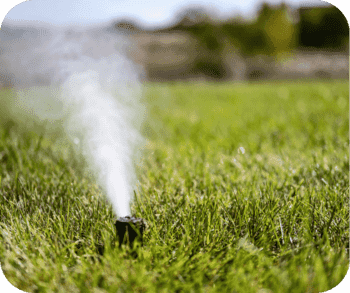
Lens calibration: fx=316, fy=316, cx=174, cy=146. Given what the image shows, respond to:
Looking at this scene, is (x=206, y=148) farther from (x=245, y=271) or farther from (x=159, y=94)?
(x=159, y=94)

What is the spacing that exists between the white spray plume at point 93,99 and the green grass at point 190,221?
11 centimetres

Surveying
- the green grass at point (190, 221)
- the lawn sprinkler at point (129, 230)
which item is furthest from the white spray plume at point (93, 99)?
the lawn sprinkler at point (129, 230)

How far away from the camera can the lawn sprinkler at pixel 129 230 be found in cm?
110

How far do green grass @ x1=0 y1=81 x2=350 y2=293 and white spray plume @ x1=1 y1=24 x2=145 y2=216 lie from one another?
110mm

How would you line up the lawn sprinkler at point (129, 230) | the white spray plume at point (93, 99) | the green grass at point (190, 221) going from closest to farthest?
the green grass at point (190, 221) → the lawn sprinkler at point (129, 230) → the white spray plume at point (93, 99)

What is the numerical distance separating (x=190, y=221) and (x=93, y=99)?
167 cm

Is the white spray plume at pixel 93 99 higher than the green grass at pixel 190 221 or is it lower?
higher

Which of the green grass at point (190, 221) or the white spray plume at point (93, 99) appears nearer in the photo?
the green grass at point (190, 221)

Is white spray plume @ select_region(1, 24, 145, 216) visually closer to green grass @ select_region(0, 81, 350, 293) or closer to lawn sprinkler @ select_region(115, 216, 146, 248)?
green grass @ select_region(0, 81, 350, 293)

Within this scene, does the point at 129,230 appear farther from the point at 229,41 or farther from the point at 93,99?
the point at 229,41

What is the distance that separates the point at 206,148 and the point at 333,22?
1107 millimetres

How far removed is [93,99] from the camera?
2.57 m

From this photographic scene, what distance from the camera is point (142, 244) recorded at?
116 cm

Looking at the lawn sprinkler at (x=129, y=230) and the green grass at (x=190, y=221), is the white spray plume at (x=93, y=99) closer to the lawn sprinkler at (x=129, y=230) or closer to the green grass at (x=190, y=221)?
the green grass at (x=190, y=221)
